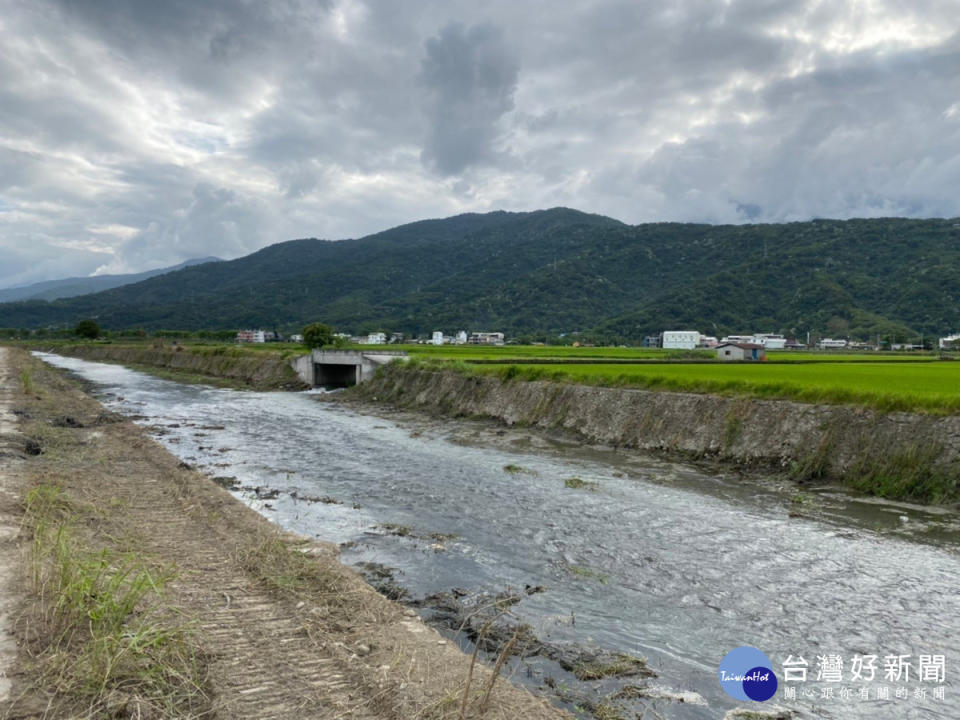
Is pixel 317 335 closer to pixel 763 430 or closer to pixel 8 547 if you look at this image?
pixel 763 430

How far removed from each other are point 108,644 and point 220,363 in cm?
7537

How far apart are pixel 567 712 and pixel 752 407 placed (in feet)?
64.2

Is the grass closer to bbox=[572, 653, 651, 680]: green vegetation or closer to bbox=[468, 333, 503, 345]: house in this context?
bbox=[572, 653, 651, 680]: green vegetation

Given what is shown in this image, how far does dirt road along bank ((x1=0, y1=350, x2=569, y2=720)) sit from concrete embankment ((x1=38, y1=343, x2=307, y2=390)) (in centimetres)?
4845

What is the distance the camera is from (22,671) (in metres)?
5.89

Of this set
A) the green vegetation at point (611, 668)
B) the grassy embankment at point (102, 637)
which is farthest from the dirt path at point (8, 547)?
the green vegetation at point (611, 668)

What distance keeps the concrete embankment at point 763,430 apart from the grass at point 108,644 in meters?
19.0

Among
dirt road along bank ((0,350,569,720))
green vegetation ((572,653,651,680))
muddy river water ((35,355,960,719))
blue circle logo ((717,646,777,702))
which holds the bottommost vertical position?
muddy river water ((35,355,960,719))

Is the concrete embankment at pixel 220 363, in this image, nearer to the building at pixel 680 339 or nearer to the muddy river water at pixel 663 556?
the muddy river water at pixel 663 556

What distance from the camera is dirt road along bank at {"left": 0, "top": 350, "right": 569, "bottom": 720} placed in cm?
572

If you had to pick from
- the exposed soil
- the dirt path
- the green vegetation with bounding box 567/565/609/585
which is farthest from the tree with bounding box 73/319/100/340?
the green vegetation with bounding box 567/565/609/585

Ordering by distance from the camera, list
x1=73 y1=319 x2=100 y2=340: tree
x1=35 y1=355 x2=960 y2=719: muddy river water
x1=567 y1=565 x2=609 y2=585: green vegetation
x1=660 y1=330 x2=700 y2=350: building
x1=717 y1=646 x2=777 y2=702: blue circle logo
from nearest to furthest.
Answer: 1. x1=717 y1=646 x2=777 y2=702: blue circle logo
2. x1=35 y1=355 x2=960 y2=719: muddy river water
3. x1=567 y1=565 x2=609 y2=585: green vegetation
4. x1=660 y1=330 x2=700 y2=350: building
5. x1=73 y1=319 x2=100 y2=340: tree

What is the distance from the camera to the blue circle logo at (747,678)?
23.1ft

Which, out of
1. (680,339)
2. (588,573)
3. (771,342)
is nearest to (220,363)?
(588,573)
